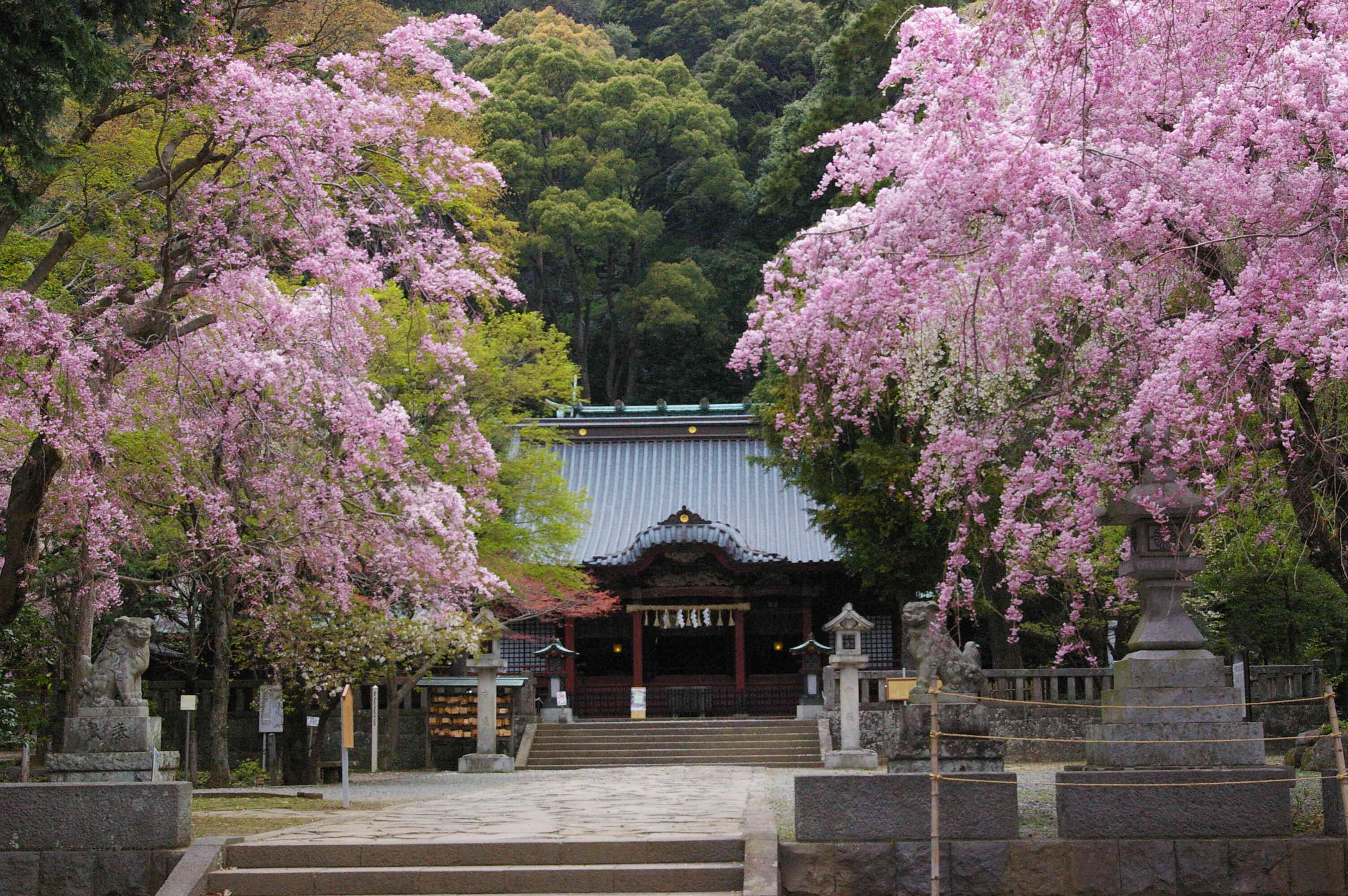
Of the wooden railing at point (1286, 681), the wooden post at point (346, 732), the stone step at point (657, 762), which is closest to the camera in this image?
the wooden post at point (346, 732)

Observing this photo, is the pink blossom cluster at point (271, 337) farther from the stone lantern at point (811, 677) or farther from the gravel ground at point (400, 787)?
the stone lantern at point (811, 677)

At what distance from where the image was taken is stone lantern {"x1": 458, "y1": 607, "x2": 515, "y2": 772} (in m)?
21.0

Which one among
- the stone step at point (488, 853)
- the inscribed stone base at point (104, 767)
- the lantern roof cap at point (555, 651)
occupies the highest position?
the lantern roof cap at point (555, 651)

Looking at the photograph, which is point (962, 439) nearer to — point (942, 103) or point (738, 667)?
point (942, 103)

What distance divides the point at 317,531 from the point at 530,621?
15432mm

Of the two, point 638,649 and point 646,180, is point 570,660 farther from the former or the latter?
point 646,180

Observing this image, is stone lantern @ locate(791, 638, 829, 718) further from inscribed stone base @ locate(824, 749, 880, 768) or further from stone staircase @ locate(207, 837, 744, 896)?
→ stone staircase @ locate(207, 837, 744, 896)

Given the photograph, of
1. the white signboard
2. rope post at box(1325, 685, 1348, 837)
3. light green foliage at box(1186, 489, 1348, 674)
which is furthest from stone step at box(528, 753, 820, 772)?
rope post at box(1325, 685, 1348, 837)

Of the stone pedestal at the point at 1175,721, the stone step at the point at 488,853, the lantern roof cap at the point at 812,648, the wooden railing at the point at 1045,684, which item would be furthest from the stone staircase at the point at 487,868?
the lantern roof cap at the point at 812,648

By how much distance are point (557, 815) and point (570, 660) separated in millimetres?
17114

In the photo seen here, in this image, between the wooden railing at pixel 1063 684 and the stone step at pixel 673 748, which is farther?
the stone step at pixel 673 748

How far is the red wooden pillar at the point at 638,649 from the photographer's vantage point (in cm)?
2727

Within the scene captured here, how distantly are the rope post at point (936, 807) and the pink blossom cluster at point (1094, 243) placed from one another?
2164mm

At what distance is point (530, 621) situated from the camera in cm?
2812
